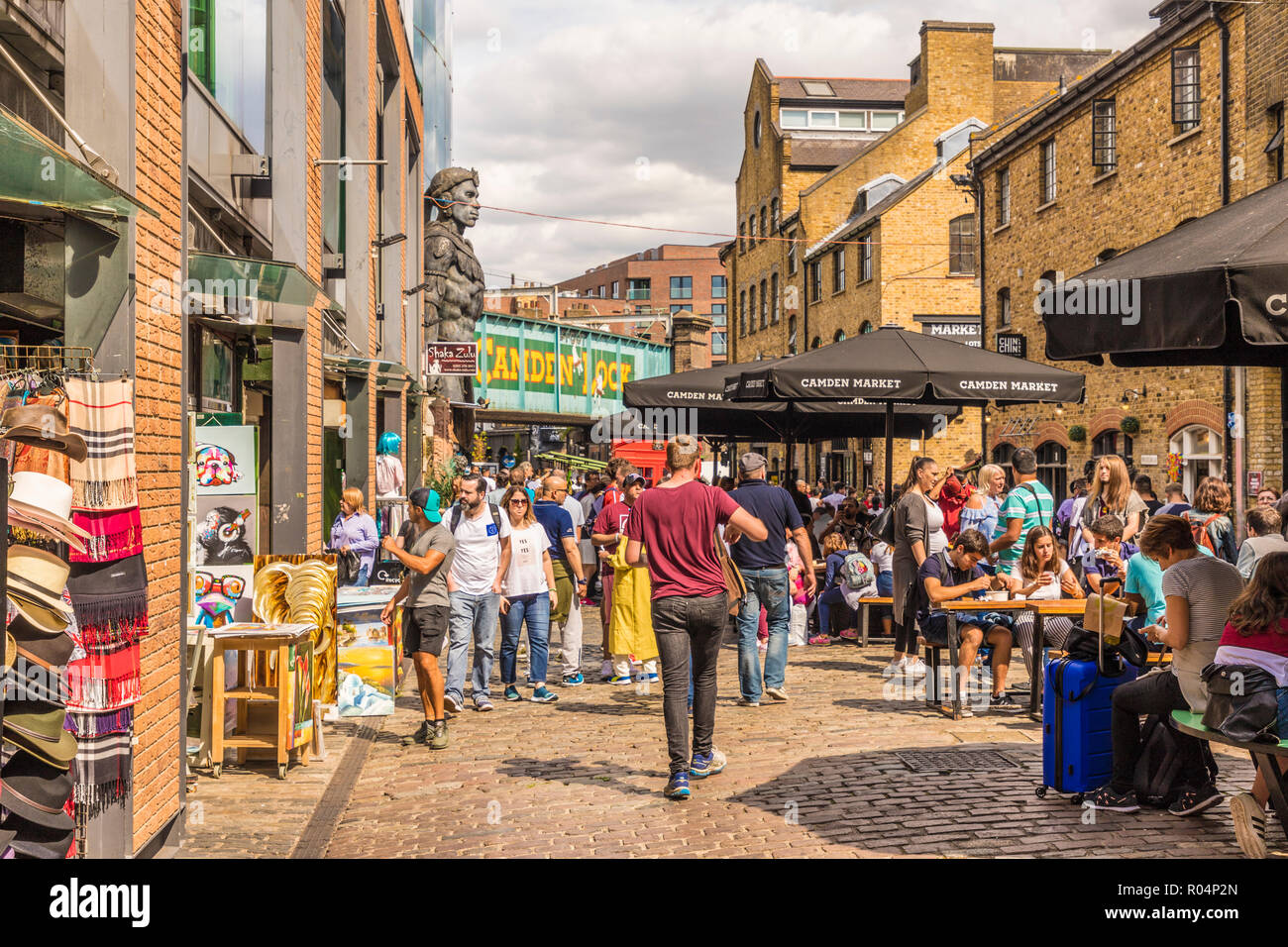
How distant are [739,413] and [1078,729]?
36.9 feet

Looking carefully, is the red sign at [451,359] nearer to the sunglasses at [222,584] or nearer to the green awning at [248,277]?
the sunglasses at [222,584]

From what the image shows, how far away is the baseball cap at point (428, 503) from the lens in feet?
28.5

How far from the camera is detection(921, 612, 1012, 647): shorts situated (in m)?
8.88

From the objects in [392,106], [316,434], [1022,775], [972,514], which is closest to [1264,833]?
[1022,775]

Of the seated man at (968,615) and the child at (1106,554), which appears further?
the child at (1106,554)

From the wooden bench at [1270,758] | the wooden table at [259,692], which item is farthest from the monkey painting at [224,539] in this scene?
the wooden bench at [1270,758]

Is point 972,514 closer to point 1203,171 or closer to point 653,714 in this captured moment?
point 653,714

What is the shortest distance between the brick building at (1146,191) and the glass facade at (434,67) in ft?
43.1

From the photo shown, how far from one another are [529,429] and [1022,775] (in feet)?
166

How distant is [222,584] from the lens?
8.31m

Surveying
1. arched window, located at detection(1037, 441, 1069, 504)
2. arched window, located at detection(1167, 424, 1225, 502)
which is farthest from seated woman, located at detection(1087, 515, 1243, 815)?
arched window, located at detection(1037, 441, 1069, 504)

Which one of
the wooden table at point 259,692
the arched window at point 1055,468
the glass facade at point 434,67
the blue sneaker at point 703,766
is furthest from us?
the glass facade at point 434,67

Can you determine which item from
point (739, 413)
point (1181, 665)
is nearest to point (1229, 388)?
point (739, 413)

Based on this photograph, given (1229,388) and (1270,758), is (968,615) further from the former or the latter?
(1229,388)
